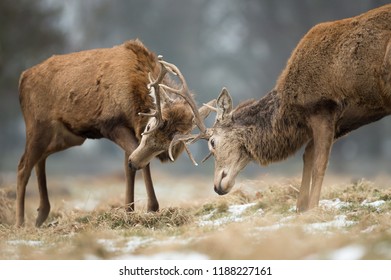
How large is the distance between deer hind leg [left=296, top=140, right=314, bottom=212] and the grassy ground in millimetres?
165

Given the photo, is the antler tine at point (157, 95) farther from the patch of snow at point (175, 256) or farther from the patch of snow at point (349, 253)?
the patch of snow at point (349, 253)

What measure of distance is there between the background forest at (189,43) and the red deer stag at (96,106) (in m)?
11.8

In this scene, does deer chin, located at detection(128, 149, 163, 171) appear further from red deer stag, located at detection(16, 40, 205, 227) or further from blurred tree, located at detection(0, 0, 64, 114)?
blurred tree, located at detection(0, 0, 64, 114)

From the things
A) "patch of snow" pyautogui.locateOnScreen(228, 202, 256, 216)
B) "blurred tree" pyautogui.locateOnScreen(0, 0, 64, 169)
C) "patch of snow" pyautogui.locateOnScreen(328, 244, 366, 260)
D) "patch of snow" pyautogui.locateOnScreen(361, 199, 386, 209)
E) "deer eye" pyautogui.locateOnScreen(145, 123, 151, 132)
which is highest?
"blurred tree" pyautogui.locateOnScreen(0, 0, 64, 169)

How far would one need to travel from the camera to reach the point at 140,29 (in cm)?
3394

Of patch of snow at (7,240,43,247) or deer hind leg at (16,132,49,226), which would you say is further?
deer hind leg at (16,132,49,226)

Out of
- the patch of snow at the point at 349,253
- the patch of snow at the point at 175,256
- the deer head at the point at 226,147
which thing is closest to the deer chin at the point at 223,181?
the deer head at the point at 226,147

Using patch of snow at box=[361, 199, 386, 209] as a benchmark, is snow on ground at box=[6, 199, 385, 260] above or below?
below

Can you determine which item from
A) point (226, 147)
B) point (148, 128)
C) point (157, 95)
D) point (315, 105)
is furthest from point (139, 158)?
point (315, 105)

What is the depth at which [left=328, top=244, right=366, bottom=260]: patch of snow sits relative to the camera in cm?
677

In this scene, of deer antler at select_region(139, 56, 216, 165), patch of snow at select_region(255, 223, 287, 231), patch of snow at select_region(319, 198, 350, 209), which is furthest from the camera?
deer antler at select_region(139, 56, 216, 165)

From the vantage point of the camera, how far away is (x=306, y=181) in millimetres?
9797

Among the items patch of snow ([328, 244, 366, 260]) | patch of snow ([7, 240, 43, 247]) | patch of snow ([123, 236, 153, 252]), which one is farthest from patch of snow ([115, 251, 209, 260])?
patch of snow ([7, 240, 43, 247])
